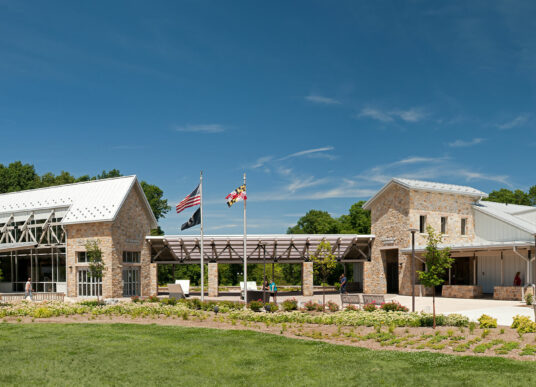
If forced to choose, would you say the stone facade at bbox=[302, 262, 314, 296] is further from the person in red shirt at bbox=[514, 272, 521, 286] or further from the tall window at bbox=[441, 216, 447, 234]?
the person in red shirt at bbox=[514, 272, 521, 286]

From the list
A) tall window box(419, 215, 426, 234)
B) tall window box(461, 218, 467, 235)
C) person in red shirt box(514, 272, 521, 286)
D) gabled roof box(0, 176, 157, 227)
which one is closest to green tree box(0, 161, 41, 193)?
gabled roof box(0, 176, 157, 227)

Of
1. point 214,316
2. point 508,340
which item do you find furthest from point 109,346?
point 508,340

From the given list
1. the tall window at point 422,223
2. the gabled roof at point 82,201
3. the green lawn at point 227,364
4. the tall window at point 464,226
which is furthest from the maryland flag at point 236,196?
the tall window at point 464,226

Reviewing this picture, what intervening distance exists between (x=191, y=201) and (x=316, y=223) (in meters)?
43.6

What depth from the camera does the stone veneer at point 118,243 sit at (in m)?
30.4

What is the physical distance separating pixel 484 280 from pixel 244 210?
15.8 metres

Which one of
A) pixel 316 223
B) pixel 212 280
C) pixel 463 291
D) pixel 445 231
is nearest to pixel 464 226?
pixel 445 231

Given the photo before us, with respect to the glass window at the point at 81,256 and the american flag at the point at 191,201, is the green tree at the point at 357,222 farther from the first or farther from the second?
the american flag at the point at 191,201

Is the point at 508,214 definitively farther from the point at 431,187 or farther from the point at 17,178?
the point at 17,178

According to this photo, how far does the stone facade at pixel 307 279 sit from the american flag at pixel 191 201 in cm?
1204

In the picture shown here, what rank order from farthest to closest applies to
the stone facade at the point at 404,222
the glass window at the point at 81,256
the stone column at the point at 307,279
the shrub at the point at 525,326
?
the stone column at the point at 307,279 < the stone facade at the point at 404,222 < the glass window at the point at 81,256 < the shrub at the point at 525,326

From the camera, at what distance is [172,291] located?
81.5 ft

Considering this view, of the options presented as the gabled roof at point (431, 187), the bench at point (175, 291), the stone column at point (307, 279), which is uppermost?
the gabled roof at point (431, 187)

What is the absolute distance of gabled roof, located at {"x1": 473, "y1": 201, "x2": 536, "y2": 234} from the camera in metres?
29.5
